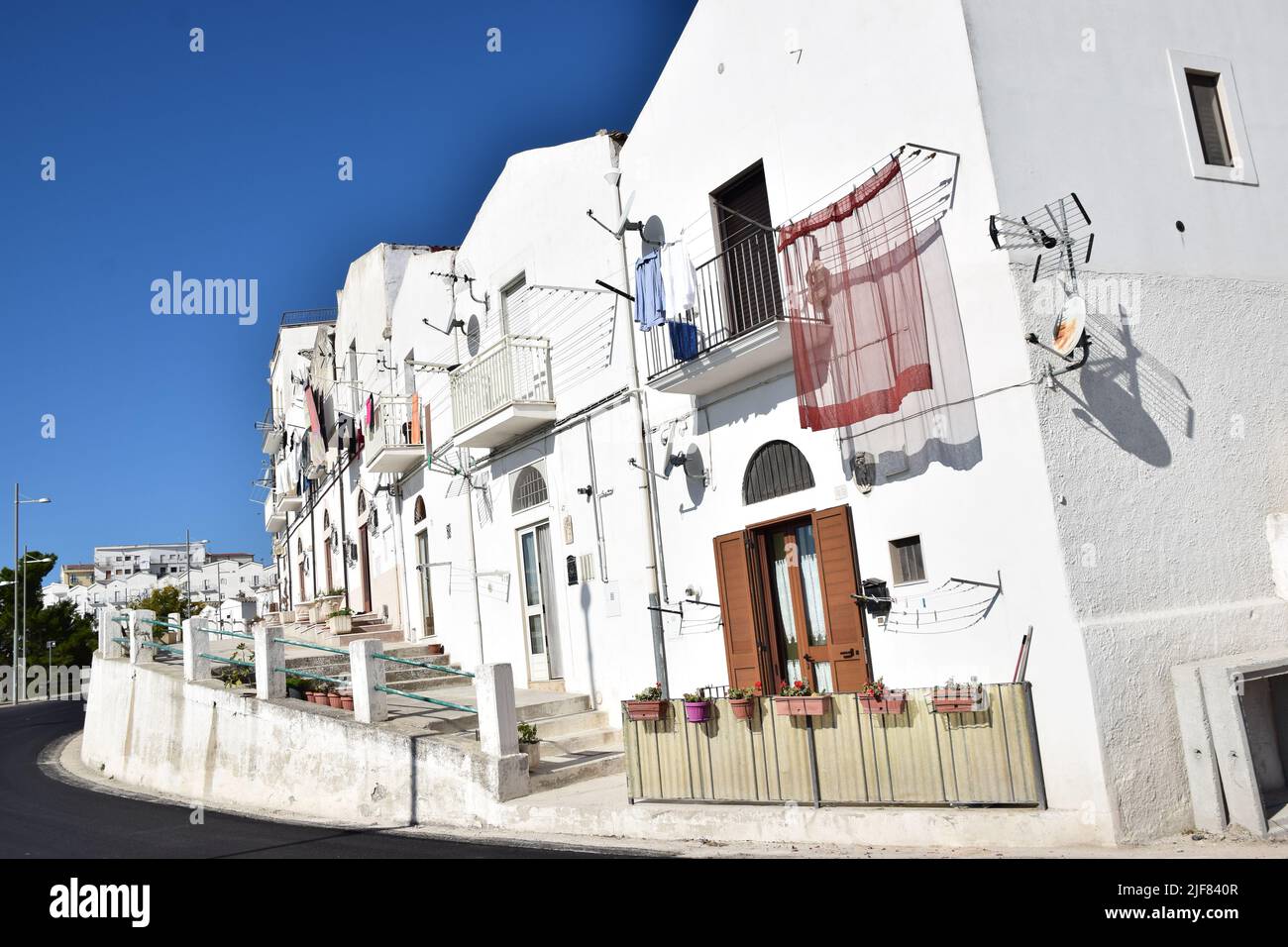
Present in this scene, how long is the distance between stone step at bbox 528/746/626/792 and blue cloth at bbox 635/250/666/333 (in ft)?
15.4

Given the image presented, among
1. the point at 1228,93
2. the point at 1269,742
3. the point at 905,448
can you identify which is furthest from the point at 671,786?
the point at 1228,93

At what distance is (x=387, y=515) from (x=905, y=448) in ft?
47.6

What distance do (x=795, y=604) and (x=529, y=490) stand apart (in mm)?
5797

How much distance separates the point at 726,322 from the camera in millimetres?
10312

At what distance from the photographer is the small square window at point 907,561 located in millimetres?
8508

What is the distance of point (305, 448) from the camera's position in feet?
95.8

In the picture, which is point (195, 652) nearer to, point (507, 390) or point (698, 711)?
point (507, 390)

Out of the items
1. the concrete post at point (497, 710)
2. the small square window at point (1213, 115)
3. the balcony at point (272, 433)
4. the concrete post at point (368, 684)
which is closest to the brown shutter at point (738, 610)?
the concrete post at point (497, 710)

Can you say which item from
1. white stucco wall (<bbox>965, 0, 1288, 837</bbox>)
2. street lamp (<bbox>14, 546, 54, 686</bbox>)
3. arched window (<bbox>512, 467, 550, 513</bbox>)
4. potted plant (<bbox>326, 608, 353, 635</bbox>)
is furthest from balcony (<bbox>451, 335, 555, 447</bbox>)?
street lamp (<bbox>14, 546, 54, 686</bbox>)

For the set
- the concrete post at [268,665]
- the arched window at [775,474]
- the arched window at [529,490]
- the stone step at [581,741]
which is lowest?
the stone step at [581,741]

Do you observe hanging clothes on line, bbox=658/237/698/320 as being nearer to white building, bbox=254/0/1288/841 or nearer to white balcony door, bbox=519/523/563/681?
white building, bbox=254/0/1288/841

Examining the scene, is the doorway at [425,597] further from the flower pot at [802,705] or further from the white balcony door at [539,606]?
the flower pot at [802,705]

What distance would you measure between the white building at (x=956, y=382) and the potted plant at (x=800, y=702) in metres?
1.04

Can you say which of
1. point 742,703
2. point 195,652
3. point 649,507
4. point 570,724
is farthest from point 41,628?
point 742,703
